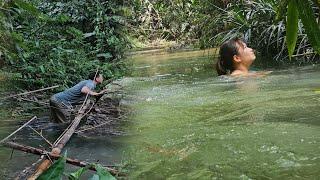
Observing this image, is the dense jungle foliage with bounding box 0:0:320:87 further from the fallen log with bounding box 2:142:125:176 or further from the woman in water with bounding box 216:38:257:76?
the fallen log with bounding box 2:142:125:176

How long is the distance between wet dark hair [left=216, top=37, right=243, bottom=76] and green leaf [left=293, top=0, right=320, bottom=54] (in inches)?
253

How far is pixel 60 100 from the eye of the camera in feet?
19.7

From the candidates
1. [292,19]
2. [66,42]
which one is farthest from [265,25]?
[292,19]

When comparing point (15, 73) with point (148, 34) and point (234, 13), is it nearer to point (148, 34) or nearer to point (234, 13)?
point (234, 13)

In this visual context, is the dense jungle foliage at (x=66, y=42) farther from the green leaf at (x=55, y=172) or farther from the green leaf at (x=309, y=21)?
the green leaf at (x=309, y=21)

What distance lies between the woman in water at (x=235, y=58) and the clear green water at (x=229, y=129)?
0.46 metres

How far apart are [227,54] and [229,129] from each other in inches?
163

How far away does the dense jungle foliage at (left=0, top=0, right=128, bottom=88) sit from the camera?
273 inches

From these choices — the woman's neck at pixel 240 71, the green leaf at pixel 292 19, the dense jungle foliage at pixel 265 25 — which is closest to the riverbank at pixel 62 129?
the dense jungle foliage at pixel 265 25

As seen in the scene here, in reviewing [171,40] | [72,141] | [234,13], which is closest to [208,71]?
[234,13]

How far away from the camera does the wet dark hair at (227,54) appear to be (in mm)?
7770

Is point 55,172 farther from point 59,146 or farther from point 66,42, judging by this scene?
point 66,42

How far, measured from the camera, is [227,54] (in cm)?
786

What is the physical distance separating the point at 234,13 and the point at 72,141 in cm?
578
